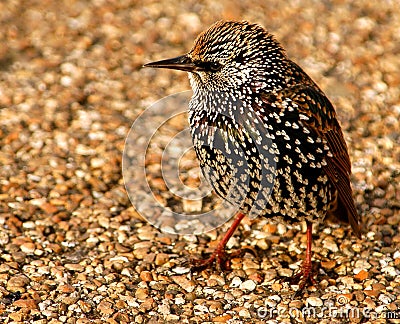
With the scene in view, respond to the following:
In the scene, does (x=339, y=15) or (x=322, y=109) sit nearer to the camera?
(x=322, y=109)

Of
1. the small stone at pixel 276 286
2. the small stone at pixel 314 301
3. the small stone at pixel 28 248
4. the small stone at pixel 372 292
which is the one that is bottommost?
the small stone at pixel 28 248

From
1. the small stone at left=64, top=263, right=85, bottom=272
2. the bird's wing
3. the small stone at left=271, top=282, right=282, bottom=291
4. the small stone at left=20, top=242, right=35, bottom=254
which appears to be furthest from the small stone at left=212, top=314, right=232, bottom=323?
the small stone at left=20, top=242, right=35, bottom=254

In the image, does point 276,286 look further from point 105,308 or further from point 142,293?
point 105,308

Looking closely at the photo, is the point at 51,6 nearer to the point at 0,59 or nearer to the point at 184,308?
the point at 0,59

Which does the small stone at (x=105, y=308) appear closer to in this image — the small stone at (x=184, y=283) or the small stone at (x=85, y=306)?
the small stone at (x=85, y=306)

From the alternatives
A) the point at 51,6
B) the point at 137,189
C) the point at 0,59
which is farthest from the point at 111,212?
the point at 51,6

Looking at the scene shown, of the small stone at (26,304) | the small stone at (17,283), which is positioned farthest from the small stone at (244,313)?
the small stone at (17,283)

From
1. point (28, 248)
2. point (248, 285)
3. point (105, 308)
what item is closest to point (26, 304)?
point (105, 308)
